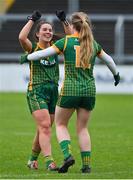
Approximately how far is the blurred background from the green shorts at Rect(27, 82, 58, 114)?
790 inches

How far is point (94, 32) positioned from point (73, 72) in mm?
26534

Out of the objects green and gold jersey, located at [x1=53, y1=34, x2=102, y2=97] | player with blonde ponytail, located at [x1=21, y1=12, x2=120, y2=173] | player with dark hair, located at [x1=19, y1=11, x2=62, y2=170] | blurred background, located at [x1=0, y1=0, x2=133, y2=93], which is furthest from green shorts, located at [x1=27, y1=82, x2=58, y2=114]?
blurred background, located at [x1=0, y1=0, x2=133, y2=93]

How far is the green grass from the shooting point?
442 inches

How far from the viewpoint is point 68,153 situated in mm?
11039

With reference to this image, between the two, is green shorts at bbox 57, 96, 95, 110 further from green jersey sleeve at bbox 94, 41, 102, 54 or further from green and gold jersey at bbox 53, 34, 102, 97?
green jersey sleeve at bbox 94, 41, 102, 54

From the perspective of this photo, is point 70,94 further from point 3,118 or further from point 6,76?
point 6,76

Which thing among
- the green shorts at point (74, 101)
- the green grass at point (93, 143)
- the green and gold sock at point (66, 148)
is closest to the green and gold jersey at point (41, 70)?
the green shorts at point (74, 101)

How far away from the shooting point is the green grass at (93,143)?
11227 mm

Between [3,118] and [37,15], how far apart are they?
1064 cm

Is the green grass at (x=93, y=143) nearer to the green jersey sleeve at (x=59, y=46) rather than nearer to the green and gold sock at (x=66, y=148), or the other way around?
the green and gold sock at (x=66, y=148)

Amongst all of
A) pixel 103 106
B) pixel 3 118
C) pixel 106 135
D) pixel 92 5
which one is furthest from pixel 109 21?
pixel 106 135

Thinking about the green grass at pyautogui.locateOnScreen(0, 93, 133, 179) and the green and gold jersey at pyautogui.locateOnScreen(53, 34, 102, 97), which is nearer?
the green and gold jersey at pyautogui.locateOnScreen(53, 34, 102, 97)

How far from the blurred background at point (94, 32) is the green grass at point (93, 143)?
436 cm

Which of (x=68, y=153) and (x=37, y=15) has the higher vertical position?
(x=37, y=15)
